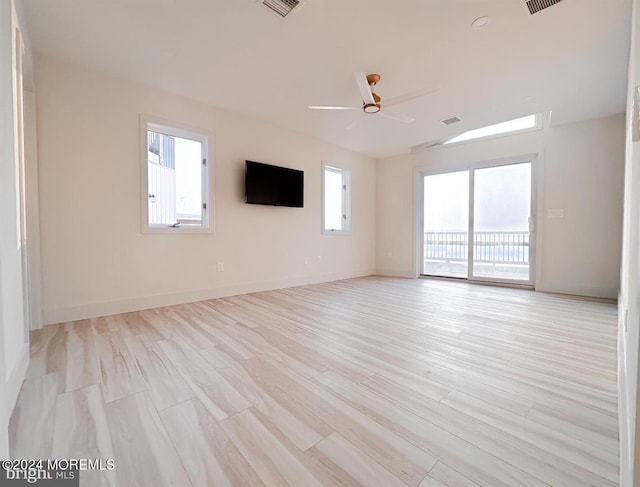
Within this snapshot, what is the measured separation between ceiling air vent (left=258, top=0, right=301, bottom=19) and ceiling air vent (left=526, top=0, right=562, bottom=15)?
1780 mm

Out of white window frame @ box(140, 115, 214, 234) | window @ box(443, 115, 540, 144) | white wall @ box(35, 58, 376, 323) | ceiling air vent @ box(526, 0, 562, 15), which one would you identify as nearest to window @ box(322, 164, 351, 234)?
white wall @ box(35, 58, 376, 323)

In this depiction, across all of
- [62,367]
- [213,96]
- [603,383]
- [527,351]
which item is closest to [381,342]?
[527,351]

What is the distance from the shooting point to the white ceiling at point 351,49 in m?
2.15

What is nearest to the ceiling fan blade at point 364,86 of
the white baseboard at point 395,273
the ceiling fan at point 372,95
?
the ceiling fan at point 372,95

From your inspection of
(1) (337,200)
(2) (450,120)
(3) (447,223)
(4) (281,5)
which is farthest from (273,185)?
(3) (447,223)

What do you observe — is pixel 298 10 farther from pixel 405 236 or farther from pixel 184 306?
pixel 405 236

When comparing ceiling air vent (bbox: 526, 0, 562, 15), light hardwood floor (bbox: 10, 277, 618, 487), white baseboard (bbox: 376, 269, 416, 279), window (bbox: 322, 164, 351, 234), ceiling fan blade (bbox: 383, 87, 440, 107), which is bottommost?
light hardwood floor (bbox: 10, 277, 618, 487)

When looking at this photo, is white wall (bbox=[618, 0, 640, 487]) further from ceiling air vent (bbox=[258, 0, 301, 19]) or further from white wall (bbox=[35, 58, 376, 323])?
white wall (bbox=[35, 58, 376, 323])

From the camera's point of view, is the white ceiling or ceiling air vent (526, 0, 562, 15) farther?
the white ceiling

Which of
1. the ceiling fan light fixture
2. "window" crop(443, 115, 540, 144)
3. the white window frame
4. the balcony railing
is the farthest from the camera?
the balcony railing

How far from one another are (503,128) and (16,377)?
6560 mm

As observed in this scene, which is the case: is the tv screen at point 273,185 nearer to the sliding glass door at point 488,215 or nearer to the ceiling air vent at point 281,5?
the ceiling air vent at point 281,5

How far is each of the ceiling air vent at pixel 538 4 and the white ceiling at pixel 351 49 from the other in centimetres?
5

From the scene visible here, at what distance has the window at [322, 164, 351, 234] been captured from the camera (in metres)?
5.58
